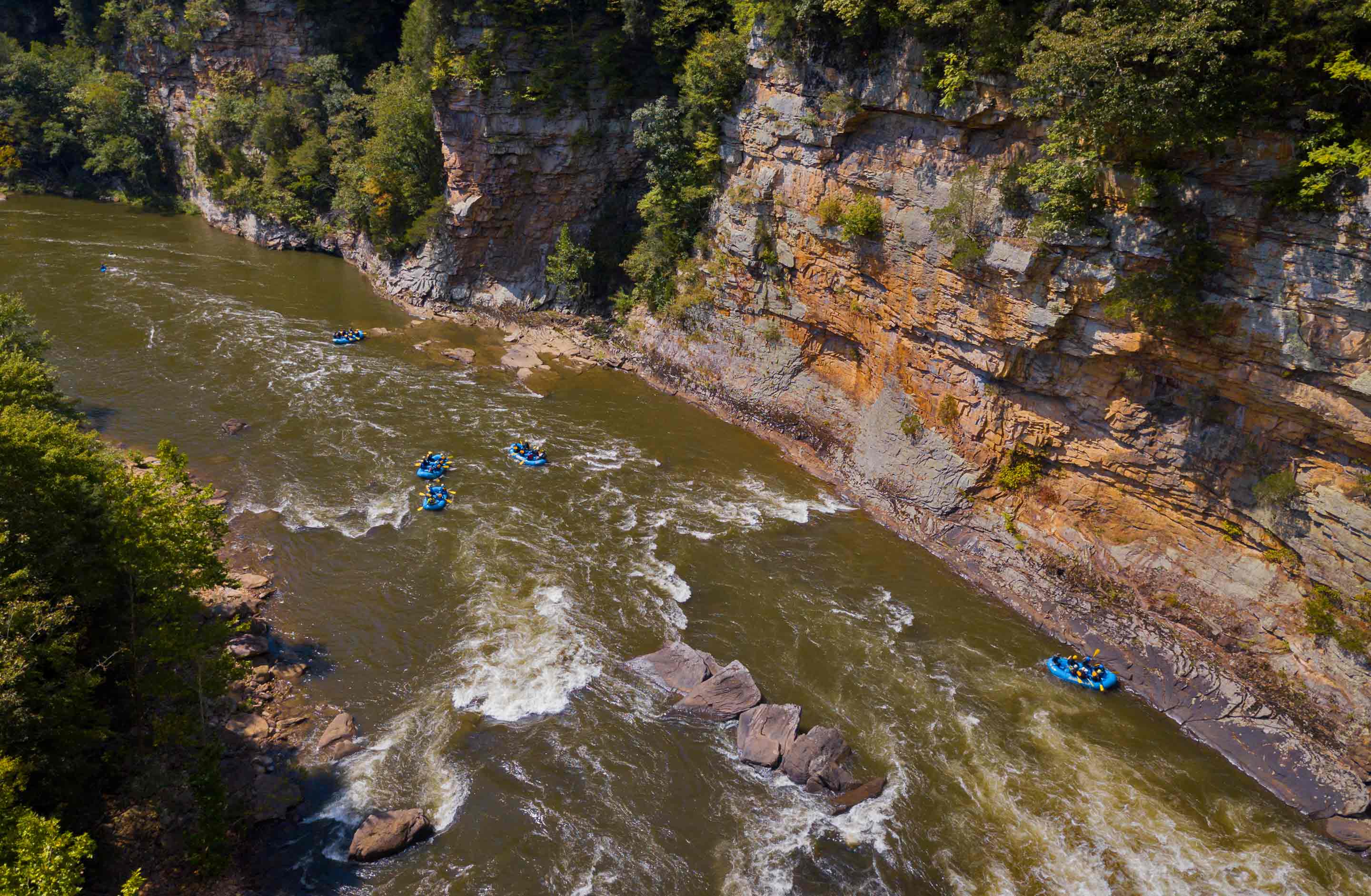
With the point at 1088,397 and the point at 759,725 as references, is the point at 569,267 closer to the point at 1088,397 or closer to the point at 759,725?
the point at 1088,397

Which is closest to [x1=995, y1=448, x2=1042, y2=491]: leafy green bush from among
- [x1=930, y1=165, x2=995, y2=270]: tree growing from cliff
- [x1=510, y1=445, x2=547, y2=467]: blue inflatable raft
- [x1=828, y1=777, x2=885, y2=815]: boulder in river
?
[x1=930, y1=165, x2=995, y2=270]: tree growing from cliff

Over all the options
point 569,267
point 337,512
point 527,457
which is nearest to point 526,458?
point 527,457

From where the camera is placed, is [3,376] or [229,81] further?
[229,81]

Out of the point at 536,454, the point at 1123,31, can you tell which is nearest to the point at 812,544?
the point at 536,454

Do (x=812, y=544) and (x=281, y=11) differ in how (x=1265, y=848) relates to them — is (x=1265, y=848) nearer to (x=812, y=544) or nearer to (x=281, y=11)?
(x=812, y=544)

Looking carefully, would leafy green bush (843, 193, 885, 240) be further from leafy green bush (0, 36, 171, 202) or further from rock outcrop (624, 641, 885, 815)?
leafy green bush (0, 36, 171, 202)

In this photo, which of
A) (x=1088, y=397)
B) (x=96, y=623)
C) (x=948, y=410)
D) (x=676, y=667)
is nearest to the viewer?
(x=96, y=623)
